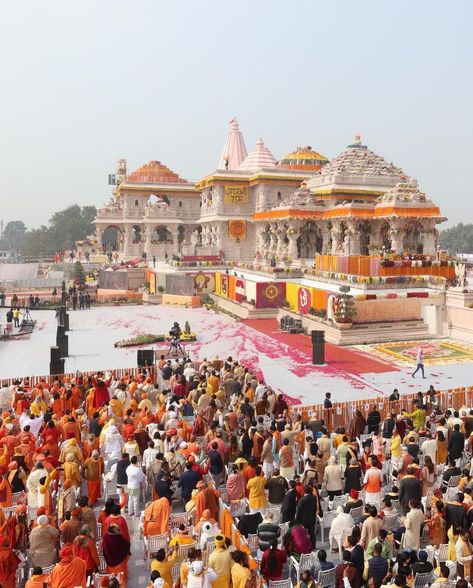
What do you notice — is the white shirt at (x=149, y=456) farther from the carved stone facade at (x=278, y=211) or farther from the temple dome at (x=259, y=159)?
the temple dome at (x=259, y=159)

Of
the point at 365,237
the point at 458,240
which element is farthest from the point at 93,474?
the point at 458,240

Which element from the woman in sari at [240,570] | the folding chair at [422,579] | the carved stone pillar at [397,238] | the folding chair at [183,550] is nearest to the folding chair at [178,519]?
the folding chair at [183,550]

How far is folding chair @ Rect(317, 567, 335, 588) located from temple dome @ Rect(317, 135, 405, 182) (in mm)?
40314

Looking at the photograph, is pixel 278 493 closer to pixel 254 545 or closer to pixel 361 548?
pixel 254 545

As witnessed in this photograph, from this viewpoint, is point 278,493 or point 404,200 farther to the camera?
point 404,200

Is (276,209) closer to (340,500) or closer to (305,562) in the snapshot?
(340,500)

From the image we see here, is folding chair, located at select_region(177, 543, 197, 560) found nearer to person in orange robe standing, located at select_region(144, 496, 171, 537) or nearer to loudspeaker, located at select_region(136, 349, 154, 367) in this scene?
person in orange robe standing, located at select_region(144, 496, 171, 537)

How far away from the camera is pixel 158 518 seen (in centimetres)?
753

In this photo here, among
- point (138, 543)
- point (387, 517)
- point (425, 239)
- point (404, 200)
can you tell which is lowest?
point (138, 543)

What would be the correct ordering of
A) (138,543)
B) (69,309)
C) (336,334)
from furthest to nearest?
(69,309) → (336,334) → (138,543)

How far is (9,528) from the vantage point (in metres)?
7.24

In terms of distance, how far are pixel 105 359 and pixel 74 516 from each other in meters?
14.0

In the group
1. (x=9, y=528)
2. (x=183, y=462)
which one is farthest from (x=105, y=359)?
(x=9, y=528)

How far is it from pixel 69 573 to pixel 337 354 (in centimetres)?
1672
